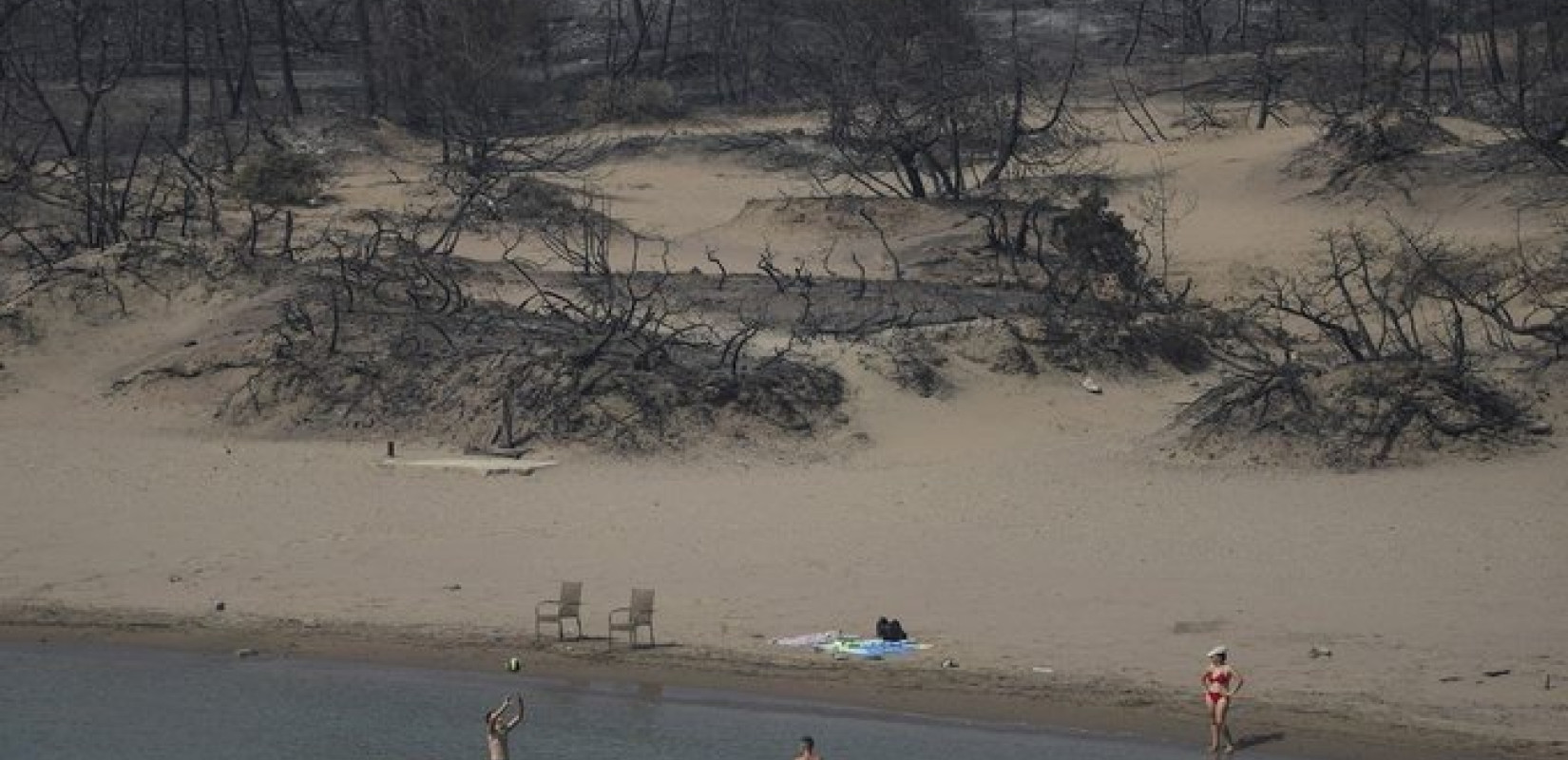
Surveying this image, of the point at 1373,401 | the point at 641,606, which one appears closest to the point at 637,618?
the point at 641,606

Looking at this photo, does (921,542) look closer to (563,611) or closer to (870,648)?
(870,648)

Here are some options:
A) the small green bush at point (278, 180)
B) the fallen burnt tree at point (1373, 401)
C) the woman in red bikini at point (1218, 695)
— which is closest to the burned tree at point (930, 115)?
the small green bush at point (278, 180)

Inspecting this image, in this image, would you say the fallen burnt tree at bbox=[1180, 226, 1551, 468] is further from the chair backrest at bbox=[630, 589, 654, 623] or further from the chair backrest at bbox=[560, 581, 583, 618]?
the chair backrest at bbox=[560, 581, 583, 618]

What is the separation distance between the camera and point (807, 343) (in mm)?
25891

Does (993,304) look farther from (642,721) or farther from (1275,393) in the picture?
(642,721)

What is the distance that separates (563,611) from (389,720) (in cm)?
156

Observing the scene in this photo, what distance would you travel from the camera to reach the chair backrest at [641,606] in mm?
18438

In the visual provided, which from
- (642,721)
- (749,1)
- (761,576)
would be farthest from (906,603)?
(749,1)

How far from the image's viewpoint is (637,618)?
18.5m

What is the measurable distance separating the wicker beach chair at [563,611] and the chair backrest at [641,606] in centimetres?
49

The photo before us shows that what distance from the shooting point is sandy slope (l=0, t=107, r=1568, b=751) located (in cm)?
1780

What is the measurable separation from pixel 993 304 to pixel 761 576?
326 inches

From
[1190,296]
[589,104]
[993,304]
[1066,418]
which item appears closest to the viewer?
[1066,418]

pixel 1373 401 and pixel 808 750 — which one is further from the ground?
pixel 1373 401
